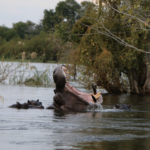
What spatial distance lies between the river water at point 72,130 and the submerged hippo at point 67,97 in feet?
0.70

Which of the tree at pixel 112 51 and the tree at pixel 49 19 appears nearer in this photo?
the tree at pixel 112 51

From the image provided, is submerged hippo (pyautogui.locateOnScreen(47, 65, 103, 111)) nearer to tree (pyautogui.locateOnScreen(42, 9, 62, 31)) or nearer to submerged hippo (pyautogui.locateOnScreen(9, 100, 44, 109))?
submerged hippo (pyautogui.locateOnScreen(9, 100, 44, 109))

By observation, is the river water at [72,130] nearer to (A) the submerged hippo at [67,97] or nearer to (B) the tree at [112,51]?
(A) the submerged hippo at [67,97]

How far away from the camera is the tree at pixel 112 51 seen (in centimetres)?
1387

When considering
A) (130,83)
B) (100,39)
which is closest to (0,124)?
(100,39)

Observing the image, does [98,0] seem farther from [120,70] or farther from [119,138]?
[119,138]

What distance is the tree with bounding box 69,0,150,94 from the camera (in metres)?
13.9

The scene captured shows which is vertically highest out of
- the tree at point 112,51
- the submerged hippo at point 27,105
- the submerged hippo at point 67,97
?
the tree at point 112,51

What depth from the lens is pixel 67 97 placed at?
790 centimetres

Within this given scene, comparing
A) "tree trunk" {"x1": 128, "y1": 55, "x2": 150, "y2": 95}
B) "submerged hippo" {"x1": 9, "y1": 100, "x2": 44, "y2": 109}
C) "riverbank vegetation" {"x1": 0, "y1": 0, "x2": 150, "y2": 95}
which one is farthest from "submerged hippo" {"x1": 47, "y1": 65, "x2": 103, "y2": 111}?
"tree trunk" {"x1": 128, "y1": 55, "x2": 150, "y2": 95}

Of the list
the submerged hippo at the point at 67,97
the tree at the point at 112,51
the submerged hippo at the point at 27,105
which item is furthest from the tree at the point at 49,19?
the submerged hippo at the point at 67,97

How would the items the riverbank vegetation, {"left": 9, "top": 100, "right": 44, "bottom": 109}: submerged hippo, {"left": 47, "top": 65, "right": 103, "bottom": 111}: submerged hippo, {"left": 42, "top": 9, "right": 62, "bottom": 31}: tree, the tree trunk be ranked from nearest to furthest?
{"left": 47, "top": 65, "right": 103, "bottom": 111}: submerged hippo < {"left": 9, "top": 100, "right": 44, "bottom": 109}: submerged hippo < the riverbank vegetation < the tree trunk < {"left": 42, "top": 9, "right": 62, "bottom": 31}: tree

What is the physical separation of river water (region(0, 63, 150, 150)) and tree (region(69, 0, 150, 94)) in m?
5.76

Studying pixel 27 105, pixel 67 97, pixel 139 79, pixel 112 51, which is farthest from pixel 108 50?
pixel 67 97
